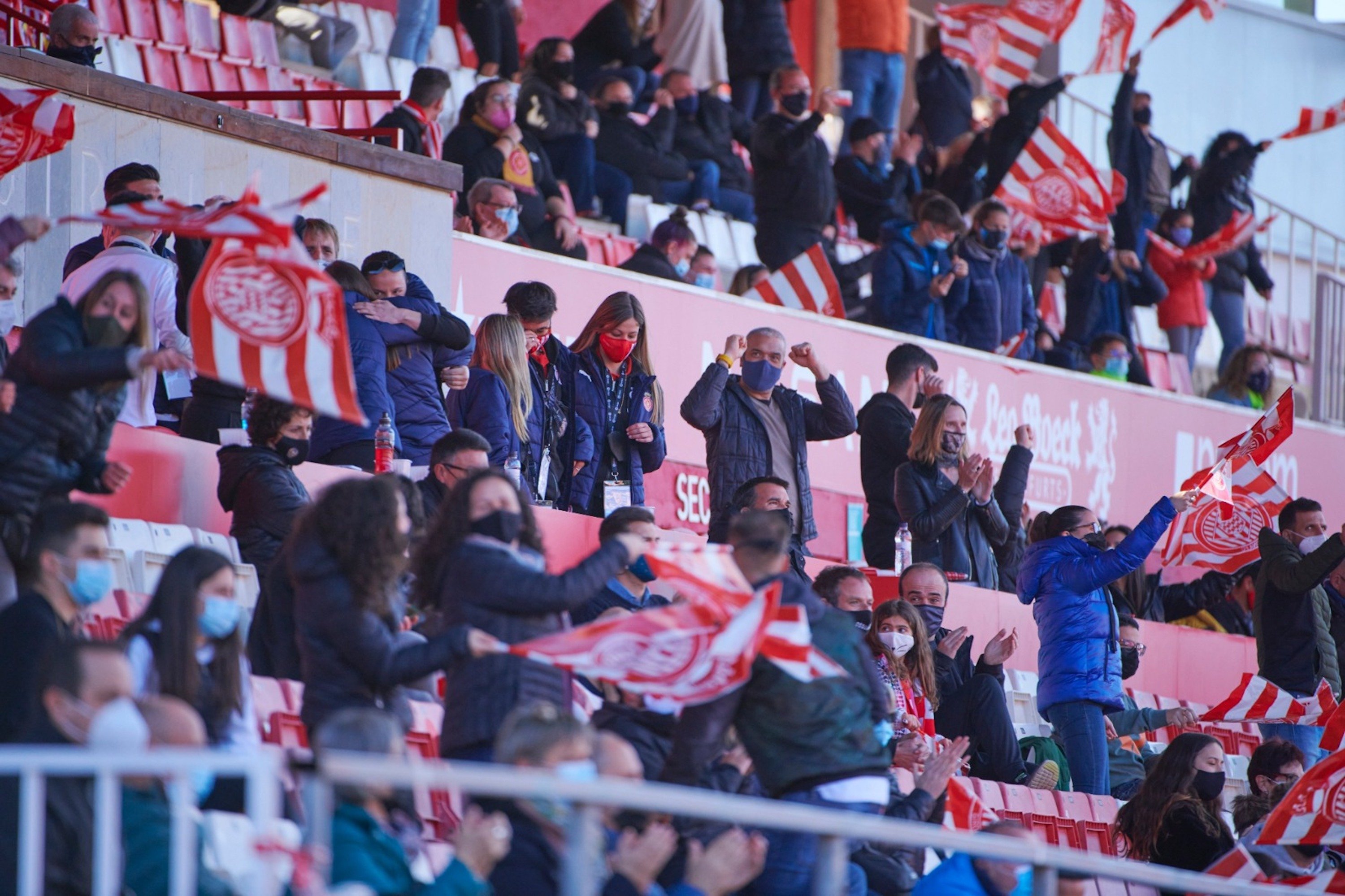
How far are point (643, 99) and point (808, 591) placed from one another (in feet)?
36.5

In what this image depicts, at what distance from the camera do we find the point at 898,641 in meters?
8.59

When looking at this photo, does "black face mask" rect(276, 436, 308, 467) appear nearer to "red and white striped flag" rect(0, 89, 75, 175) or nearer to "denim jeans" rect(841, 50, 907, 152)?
"red and white striped flag" rect(0, 89, 75, 175)

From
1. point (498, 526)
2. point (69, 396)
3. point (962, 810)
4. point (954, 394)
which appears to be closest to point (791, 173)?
point (954, 394)

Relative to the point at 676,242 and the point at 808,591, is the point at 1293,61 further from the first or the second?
the point at 808,591

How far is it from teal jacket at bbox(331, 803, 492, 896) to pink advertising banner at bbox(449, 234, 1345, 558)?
22.6ft

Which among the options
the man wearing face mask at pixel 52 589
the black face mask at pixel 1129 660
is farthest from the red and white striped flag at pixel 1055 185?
the man wearing face mask at pixel 52 589

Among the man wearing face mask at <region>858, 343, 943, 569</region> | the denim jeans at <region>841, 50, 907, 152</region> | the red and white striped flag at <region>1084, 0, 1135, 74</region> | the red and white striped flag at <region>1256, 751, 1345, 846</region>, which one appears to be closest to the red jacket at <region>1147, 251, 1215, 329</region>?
the red and white striped flag at <region>1084, 0, 1135, 74</region>

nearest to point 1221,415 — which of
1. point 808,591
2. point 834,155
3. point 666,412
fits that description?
point 834,155

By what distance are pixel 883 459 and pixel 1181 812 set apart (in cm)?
351

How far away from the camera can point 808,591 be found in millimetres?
5855

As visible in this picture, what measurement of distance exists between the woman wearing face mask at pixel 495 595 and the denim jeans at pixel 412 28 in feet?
34.0

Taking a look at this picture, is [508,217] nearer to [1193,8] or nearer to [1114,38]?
[1114,38]

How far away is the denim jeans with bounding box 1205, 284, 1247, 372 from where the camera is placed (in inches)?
729

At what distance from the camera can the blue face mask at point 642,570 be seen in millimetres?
8414
